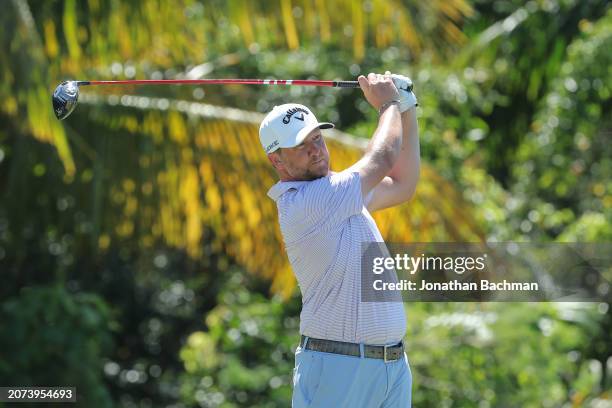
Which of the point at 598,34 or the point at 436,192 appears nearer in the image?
the point at 436,192

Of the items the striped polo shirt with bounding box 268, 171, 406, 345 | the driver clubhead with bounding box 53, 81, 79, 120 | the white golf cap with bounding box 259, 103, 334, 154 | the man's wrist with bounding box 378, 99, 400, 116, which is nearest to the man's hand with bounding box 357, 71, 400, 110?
the man's wrist with bounding box 378, 99, 400, 116

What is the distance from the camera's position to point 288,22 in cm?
728

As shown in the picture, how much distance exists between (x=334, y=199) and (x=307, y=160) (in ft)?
0.72

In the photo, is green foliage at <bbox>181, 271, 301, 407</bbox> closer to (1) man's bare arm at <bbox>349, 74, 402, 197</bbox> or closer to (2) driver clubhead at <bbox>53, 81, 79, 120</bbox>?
(2) driver clubhead at <bbox>53, 81, 79, 120</bbox>

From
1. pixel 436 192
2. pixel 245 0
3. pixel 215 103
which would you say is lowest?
pixel 436 192

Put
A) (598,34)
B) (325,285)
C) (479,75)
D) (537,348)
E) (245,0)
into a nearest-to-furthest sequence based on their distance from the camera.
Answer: (325,285), (245,0), (537,348), (598,34), (479,75)

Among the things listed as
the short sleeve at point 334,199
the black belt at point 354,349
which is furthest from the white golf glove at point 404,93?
the black belt at point 354,349

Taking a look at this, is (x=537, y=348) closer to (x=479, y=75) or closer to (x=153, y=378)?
(x=479, y=75)

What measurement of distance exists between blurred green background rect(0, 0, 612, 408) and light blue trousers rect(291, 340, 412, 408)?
2.96 metres

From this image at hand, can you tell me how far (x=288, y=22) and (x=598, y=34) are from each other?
298 centimetres

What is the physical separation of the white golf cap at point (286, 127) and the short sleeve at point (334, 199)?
0.61 feet

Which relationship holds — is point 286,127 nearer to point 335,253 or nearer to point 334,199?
point 334,199

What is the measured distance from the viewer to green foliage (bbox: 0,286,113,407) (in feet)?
26.6

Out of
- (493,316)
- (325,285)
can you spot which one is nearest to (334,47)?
(493,316)
